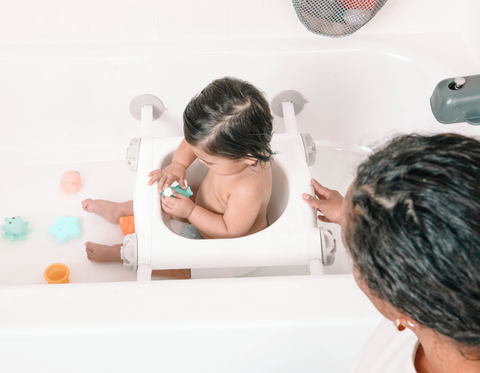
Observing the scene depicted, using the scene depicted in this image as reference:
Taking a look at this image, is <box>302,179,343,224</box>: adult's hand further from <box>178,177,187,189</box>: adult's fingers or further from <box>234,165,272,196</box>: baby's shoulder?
<box>178,177,187,189</box>: adult's fingers

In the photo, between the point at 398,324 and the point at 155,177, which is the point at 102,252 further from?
the point at 398,324

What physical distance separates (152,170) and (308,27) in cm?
58

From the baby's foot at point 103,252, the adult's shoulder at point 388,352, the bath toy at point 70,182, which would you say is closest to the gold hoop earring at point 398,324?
the adult's shoulder at point 388,352

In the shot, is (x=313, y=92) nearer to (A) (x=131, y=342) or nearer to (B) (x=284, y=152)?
(B) (x=284, y=152)

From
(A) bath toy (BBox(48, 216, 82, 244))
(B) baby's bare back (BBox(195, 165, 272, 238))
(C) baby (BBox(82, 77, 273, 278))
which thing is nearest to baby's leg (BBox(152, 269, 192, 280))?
(C) baby (BBox(82, 77, 273, 278))

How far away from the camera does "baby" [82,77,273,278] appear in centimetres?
73

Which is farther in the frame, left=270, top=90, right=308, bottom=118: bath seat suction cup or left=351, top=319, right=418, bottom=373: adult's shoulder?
left=270, top=90, right=308, bottom=118: bath seat suction cup

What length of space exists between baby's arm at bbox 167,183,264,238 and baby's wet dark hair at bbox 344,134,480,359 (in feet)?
1.62

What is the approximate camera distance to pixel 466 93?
580mm

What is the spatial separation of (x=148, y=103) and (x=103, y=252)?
471 mm

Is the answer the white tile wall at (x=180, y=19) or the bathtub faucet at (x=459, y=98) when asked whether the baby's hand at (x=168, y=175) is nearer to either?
the white tile wall at (x=180, y=19)

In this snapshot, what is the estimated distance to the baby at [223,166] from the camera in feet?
2.38

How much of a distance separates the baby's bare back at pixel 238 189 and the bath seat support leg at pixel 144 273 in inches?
8.2

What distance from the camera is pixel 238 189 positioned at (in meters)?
0.85
